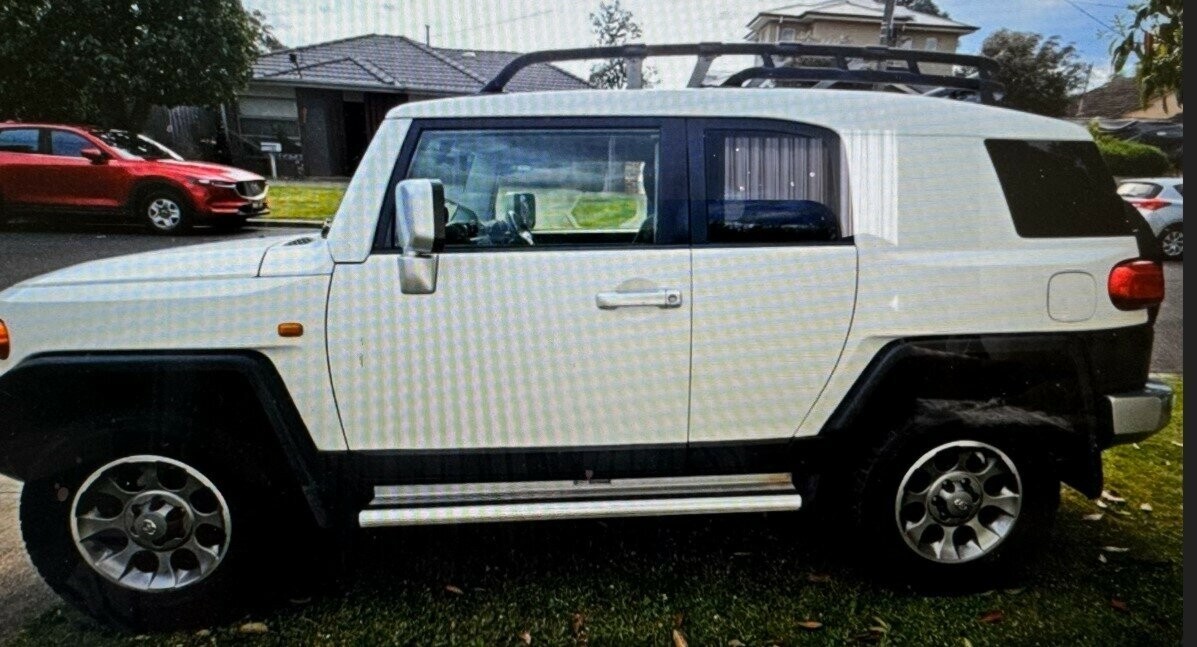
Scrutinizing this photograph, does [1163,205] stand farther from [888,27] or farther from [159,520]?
[159,520]

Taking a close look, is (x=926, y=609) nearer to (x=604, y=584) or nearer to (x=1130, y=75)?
(x=604, y=584)

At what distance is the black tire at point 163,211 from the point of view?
8.55 feet

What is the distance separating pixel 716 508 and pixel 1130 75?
208 cm

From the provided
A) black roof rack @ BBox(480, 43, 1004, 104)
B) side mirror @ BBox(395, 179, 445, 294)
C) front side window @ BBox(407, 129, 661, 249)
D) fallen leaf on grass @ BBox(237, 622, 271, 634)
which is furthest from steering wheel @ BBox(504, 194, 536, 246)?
fallen leaf on grass @ BBox(237, 622, 271, 634)

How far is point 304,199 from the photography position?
8.04 ft

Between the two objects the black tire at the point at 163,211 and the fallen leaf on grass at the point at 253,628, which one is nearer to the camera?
the fallen leaf on grass at the point at 253,628

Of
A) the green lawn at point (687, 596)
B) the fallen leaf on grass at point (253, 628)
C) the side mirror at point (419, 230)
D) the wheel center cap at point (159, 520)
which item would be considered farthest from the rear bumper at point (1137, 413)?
the wheel center cap at point (159, 520)

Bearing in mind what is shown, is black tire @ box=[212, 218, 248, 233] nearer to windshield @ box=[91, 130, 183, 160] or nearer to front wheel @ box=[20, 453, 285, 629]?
windshield @ box=[91, 130, 183, 160]

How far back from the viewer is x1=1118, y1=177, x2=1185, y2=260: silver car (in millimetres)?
1777

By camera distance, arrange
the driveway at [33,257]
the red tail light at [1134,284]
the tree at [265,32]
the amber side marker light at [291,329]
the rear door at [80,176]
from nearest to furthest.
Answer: the amber side marker light at [291,329] → the red tail light at [1134,284] → the driveway at [33,257] → the tree at [265,32] → the rear door at [80,176]

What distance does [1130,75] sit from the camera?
2.17 meters

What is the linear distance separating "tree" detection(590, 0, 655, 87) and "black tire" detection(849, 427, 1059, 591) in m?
1.49

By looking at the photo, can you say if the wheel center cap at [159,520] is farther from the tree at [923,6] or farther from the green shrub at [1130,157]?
the green shrub at [1130,157]

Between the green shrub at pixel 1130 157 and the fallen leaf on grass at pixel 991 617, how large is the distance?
4.78 feet
